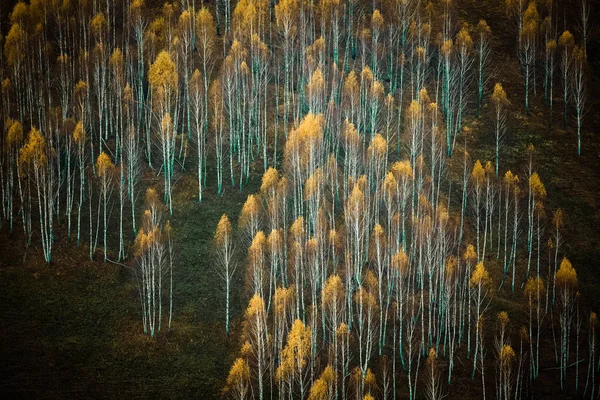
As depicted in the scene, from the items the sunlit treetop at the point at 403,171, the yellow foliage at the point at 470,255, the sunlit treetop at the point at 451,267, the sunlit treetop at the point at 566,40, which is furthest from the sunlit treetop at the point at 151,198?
the sunlit treetop at the point at 566,40

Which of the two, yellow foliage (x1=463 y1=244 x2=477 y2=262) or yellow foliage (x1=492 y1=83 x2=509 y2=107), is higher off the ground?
yellow foliage (x1=492 y1=83 x2=509 y2=107)

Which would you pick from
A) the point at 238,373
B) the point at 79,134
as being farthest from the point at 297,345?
the point at 79,134

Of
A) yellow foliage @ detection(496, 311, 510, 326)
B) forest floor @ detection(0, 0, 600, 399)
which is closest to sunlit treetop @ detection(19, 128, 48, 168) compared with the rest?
forest floor @ detection(0, 0, 600, 399)

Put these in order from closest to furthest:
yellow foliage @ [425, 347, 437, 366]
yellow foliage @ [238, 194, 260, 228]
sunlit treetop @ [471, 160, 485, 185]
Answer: yellow foliage @ [425, 347, 437, 366] < yellow foliage @ [238, 194, 260, 228] < sunlit treetop @ [471, 160, 485, 185]

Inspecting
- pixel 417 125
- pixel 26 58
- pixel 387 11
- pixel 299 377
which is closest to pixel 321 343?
pixel 299 377

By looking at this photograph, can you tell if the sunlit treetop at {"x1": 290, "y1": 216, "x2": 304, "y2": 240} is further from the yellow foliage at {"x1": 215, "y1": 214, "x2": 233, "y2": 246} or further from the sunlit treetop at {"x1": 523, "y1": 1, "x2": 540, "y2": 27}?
the sunlit treetop at {"x1": 523, "y1": 1, "x2": 540, "y2": 27}

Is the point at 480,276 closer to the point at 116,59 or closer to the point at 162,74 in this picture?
the point at 162,74

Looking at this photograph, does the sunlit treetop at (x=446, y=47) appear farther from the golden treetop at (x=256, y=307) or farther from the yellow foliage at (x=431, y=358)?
the golden treetop at (x=256, y=307)

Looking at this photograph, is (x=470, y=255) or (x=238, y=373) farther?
(x=470, y=255)
